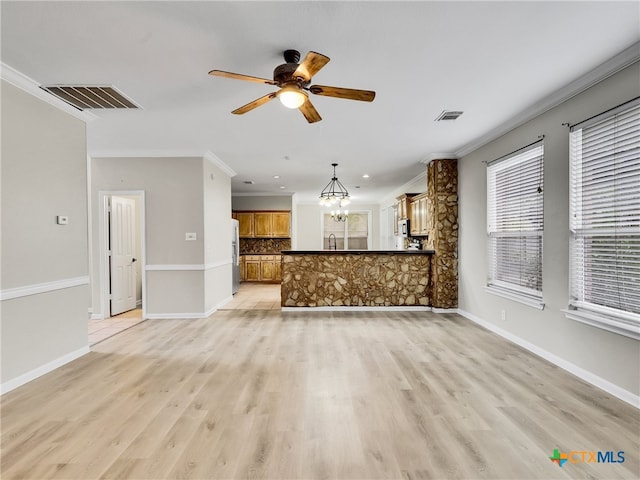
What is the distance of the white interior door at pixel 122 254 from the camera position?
18.1 feet

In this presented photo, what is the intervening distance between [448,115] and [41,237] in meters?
4.46

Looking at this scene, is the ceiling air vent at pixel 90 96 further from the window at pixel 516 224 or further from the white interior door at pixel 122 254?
the window at pixel 516 224

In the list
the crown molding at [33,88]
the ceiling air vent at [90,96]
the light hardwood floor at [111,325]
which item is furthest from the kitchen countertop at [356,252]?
the crown molding at [33,88]

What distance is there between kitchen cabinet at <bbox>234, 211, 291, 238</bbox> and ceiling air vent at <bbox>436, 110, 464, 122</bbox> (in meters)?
6.34

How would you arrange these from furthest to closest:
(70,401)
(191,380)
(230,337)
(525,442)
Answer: (230,337) → (191,380) → (70,401) → (525,442)

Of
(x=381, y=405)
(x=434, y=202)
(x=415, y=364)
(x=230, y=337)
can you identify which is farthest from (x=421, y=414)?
(x=434, y=202)

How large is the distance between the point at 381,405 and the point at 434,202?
4.00 meters

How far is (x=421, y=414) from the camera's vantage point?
237cm

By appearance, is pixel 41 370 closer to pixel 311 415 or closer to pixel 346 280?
pixel 311 415

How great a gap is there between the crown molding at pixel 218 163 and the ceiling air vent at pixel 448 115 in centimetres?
348

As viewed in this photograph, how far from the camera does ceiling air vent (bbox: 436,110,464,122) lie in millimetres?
3684

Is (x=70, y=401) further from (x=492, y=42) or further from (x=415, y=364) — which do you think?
(x=492, y=42)

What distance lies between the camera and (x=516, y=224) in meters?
4.07

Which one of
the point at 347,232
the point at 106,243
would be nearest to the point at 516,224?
the point at 106,243
